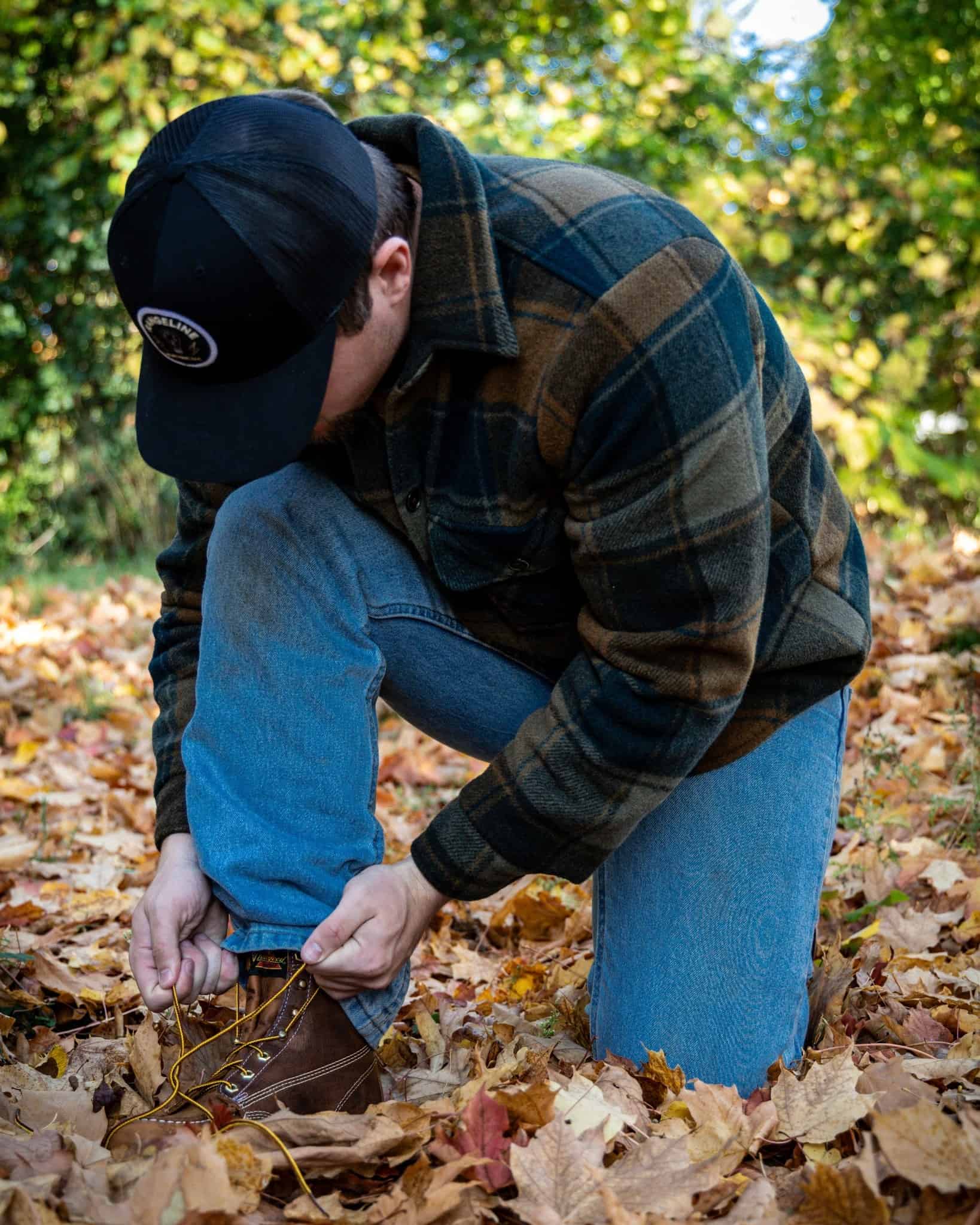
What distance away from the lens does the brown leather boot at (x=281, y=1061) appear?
4.47ft

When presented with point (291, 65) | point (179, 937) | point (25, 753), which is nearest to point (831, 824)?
point (179, 937)

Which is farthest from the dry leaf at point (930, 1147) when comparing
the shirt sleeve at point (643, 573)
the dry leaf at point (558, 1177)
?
the shirt sleeve at point (643, 573)

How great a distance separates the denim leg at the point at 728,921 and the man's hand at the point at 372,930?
38 cm

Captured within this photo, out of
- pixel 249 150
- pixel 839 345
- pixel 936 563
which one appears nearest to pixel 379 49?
pixel 839 345

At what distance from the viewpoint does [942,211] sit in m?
6.26

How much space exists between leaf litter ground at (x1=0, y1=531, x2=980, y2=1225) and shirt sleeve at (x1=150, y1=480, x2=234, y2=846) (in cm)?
42

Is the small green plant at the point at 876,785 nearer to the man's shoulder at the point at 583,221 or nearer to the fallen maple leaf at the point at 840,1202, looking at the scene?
the fallen maple leaf at the point at 840,1202

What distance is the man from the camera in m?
1.33

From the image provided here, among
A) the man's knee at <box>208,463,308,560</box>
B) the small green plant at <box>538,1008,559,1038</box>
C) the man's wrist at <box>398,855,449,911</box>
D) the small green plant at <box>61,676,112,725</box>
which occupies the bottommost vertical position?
the small green plant at <box>61,676,112,725</box>

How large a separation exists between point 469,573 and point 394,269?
0.41 meters

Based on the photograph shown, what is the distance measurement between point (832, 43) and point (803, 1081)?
7.45 metres

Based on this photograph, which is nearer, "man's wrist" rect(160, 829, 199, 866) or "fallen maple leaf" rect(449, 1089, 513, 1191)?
"fallen maple leaf" rect(449, 1089, 513, 1191)

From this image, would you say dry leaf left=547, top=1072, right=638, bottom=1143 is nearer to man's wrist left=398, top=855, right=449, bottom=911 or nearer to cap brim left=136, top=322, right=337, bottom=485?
man's wrist left=398, top=855, right=449, bottom=911

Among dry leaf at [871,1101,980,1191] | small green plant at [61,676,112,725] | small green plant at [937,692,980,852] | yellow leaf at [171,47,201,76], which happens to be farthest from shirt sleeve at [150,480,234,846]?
yellow leaf at [171,47,201,76]
